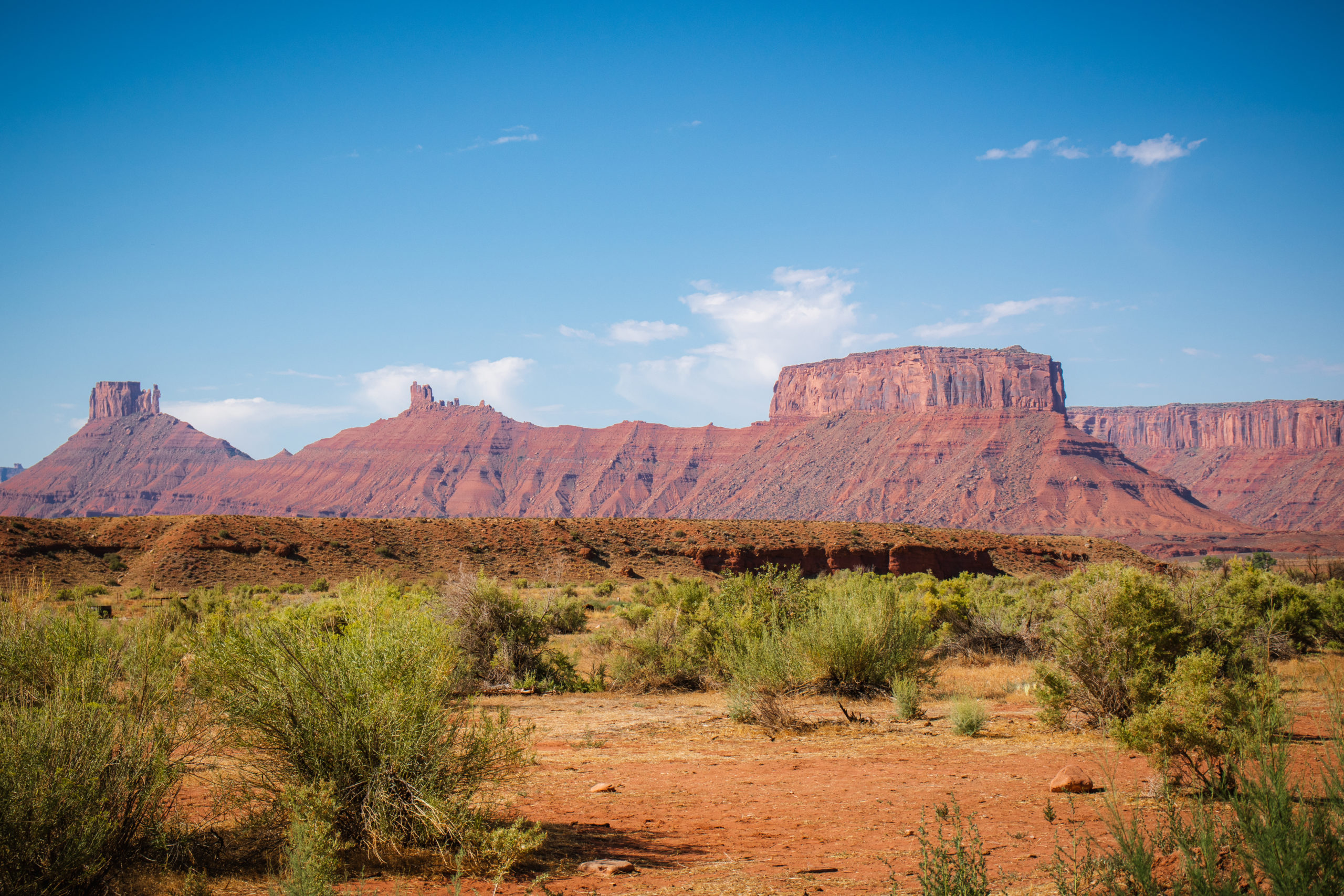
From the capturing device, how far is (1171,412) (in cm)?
16125

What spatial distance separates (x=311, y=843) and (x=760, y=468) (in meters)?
130

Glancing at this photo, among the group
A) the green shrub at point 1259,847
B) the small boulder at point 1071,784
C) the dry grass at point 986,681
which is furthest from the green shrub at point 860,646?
the green shrub at point 1259,847

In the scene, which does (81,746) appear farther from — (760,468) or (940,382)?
(940,382)

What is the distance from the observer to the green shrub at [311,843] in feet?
12.1

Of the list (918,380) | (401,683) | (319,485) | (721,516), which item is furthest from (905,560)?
(319,485)

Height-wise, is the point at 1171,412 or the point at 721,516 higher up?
the point at 1171,412

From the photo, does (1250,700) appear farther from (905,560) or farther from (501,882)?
(905,560)

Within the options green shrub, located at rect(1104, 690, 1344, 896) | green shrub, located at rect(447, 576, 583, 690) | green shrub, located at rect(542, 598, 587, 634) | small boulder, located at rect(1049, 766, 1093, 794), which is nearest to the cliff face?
green shrub, located at rect(542, 598, 587, 634)

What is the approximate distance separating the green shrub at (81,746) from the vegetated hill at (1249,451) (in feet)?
443

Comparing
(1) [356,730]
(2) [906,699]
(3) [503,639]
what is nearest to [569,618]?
(3) [503,639]

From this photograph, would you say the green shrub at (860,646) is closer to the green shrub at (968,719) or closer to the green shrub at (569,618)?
the green shrub at (968,719)

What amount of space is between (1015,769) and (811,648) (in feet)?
14.8

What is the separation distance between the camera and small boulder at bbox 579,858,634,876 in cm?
525

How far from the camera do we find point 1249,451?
145 metres
